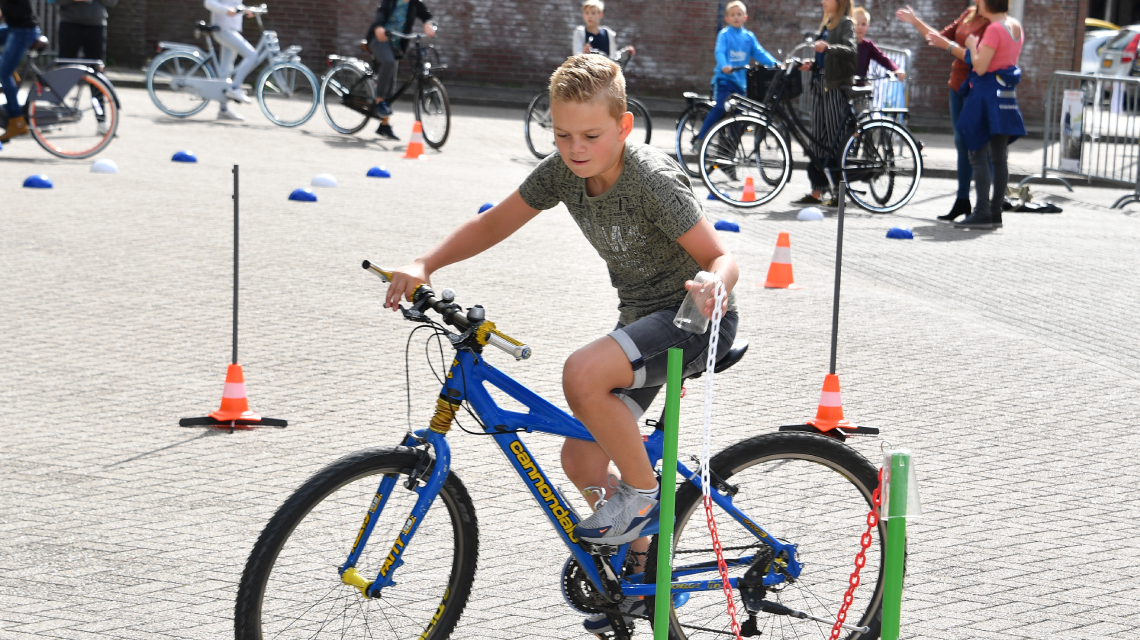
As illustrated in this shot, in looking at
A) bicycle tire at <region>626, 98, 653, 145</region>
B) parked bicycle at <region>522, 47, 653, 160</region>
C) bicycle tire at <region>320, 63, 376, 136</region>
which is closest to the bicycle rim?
bicycle tire at <region>320, 63, 376, 136</region>

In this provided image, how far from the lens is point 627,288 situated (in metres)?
3.59

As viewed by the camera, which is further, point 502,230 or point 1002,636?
point 1002,636

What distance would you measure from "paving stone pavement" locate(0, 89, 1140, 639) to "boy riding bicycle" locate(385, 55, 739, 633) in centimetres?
78

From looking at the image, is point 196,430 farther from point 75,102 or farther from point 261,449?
point 75,102

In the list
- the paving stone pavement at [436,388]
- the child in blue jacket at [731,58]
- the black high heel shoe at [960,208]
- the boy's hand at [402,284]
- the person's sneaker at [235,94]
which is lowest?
the paving stone pavement at [436,388]

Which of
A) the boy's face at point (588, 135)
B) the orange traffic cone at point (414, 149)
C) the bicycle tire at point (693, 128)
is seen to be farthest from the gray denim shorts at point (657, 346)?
the orange traffic cone at point (414, 149)

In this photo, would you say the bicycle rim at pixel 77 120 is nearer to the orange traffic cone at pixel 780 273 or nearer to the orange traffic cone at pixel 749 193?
the orange traffic cone at pixel 749 193

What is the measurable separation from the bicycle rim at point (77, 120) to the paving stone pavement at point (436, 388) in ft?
2.66

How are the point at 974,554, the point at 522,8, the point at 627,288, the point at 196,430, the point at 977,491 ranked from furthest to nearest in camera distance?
the point at 522,8, the point at 196,430, the point at 977,491, the point at 974,554, the point at 627,288

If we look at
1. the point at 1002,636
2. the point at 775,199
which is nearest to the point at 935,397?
the point at 1002,636

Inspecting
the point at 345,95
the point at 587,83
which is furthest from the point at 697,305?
the point at 345,95

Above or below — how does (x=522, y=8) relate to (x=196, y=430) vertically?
above

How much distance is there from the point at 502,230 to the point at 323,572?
40.3 inches

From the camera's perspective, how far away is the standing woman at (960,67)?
12234 mm
